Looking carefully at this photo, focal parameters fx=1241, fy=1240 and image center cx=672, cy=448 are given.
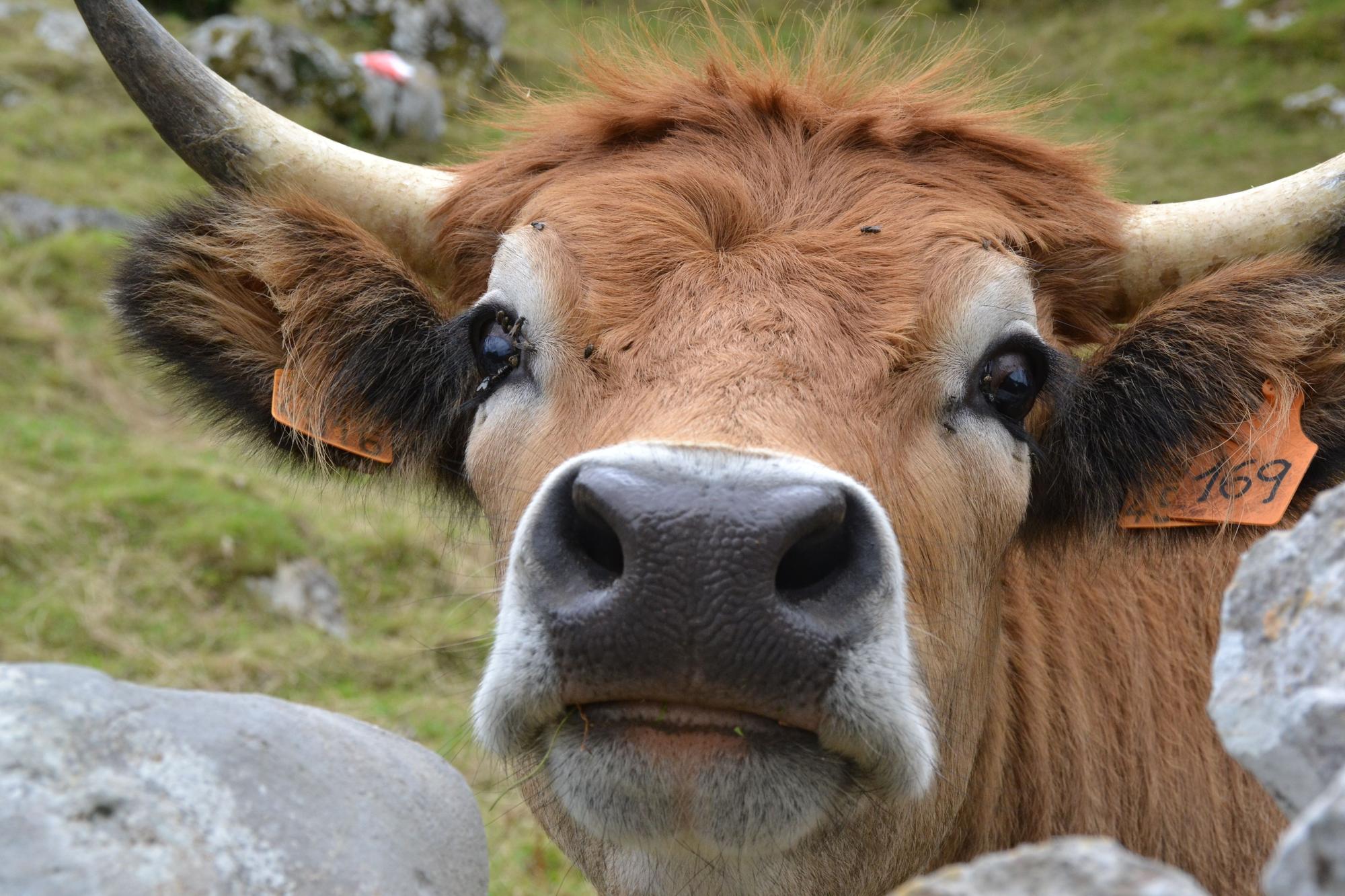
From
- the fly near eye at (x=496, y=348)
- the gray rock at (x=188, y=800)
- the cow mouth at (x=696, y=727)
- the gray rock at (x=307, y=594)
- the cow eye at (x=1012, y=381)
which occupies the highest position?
the cow eye at (x=1012, y=381)

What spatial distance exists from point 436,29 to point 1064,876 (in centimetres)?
1817

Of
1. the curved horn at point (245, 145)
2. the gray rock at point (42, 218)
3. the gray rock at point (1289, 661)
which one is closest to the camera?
the gray rock at point (1289, 661)

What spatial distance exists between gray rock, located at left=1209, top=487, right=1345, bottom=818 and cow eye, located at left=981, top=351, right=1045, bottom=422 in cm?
138

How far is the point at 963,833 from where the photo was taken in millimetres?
3125

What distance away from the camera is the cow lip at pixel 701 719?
2.14 m

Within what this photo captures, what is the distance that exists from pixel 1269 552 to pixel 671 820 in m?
1.14

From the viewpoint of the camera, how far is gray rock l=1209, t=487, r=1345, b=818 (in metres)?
1.28

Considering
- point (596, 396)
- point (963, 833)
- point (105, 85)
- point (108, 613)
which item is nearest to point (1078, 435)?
point (963, 833)

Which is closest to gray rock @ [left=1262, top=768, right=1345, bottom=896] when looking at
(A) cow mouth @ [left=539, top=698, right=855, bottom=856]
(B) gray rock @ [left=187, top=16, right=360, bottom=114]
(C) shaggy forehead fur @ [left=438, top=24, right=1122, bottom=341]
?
(A) cow mouth @ [left=539, top=698, right=855, bottom=856]

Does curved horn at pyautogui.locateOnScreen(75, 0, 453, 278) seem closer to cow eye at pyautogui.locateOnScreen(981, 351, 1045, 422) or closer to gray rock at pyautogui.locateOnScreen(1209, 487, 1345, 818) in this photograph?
cow eye at pyautogui.locateOnScreen(981, 351, 1045, 422)

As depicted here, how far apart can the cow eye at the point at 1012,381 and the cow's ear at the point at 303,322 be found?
1.28 m

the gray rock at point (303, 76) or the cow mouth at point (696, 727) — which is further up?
the cow mouth at point (696, 727)

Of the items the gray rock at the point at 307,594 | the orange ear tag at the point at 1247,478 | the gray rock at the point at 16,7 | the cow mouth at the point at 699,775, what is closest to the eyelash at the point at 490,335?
the cow mouth at the point at 699,775

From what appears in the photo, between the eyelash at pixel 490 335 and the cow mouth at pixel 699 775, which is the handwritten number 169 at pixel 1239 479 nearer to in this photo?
the cow mouth at pixel 699 775
